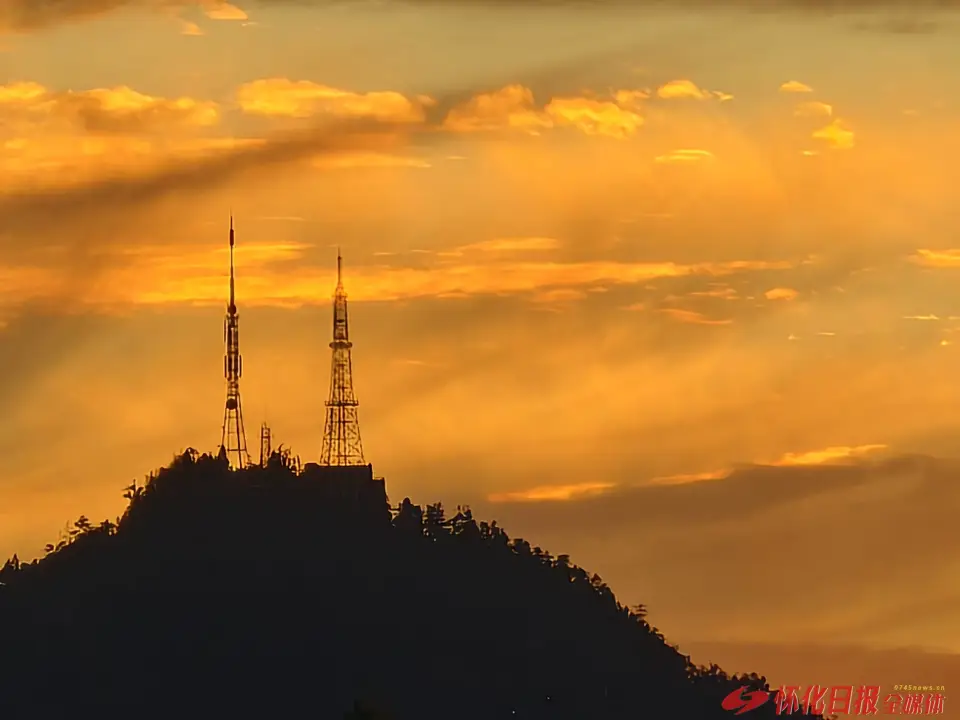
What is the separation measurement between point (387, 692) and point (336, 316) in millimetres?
44725

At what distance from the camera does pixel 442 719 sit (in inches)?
7869

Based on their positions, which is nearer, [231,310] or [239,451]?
[231,310]

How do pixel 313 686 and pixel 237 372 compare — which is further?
pixel 313 686

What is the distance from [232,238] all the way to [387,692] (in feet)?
162

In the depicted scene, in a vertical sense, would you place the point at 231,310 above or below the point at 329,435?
above

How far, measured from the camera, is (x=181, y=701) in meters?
200

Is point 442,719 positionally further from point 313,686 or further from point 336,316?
point 336,316

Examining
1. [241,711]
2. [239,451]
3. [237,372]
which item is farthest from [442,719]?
[237,372]

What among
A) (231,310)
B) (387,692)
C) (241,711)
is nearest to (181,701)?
(241,711)

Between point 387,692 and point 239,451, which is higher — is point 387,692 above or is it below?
below

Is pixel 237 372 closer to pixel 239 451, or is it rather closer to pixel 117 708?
pixel 239 451

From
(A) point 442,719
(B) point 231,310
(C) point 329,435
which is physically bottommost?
(A) point 442,719

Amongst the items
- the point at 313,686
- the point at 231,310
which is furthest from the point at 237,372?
the point at 313,686

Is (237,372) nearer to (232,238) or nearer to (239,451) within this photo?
(232,238)
